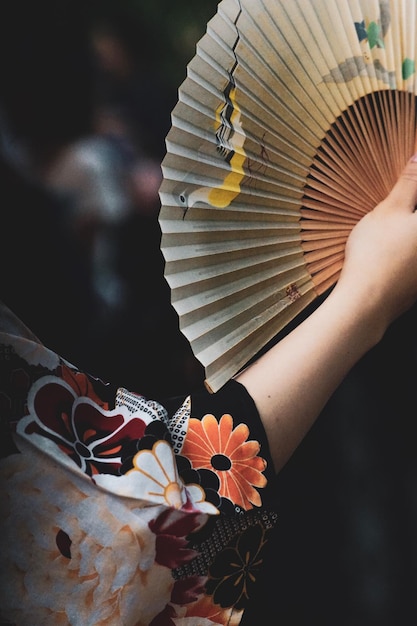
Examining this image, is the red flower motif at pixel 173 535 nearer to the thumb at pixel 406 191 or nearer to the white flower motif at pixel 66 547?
the white flower motif at pixel 66 547

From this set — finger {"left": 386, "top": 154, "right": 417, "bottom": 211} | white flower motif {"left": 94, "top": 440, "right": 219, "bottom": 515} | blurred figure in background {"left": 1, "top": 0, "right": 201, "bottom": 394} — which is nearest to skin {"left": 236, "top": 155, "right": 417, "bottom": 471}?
finger {"left": 386, "top": 154, "right": 417, "bottom": 211}

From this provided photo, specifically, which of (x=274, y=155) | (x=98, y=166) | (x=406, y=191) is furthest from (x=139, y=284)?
(x=406, y=191)

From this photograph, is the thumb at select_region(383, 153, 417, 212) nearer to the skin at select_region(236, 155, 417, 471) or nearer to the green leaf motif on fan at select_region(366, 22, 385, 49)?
the skin at select_region(236, 155, 417, 471)

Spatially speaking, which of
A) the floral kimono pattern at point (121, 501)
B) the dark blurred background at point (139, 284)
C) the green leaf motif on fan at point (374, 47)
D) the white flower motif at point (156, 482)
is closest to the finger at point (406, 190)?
the green leaf motif on fan at point (374, 47)

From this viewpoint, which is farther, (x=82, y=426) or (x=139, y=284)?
(x=139, y=284)

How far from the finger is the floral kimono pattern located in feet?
1.06

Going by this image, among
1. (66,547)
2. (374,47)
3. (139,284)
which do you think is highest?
(374,47)

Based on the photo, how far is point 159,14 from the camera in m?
1.02

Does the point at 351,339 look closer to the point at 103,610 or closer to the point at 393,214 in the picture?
the point at 393,214

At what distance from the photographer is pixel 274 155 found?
81cm

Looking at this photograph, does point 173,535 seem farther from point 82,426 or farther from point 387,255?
point 387,255

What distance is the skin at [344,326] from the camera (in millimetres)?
686

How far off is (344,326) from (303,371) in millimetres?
81

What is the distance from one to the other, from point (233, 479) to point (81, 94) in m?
0.63
